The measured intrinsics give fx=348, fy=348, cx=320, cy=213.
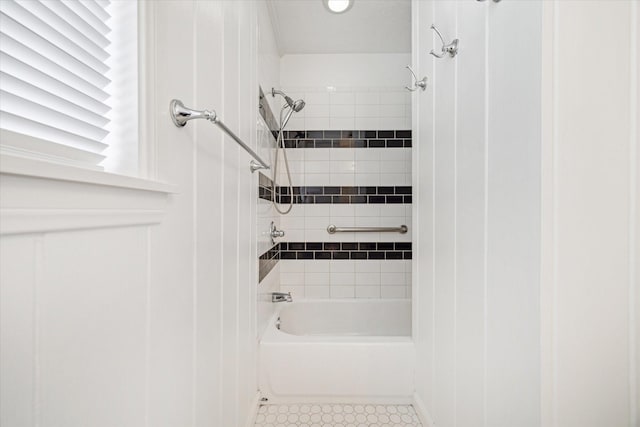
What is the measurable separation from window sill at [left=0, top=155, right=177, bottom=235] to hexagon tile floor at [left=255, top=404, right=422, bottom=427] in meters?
1.43

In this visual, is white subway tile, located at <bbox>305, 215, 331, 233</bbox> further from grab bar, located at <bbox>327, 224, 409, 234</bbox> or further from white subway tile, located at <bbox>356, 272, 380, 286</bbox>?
white subway tile, located at <bbox>356, 272, 380, 286</bbox>

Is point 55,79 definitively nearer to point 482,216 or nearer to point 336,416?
point 482,216

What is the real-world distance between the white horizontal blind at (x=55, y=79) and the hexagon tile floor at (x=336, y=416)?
5.07 feet

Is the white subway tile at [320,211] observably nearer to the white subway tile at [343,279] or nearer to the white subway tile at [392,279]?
the white subway tile at [343,279]

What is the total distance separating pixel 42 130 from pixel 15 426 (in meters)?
0.36

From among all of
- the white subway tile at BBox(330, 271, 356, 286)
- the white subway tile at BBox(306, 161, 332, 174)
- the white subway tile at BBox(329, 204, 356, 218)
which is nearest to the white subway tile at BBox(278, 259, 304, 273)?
the white subway tile at BBox(330, 271, 356, 286)

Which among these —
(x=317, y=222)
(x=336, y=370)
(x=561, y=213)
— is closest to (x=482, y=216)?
(x=561, y=213)

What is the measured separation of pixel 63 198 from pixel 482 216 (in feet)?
3.21

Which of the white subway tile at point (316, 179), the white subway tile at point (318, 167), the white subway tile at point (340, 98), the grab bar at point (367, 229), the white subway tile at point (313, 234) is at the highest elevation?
the white subway tile at point (340, 98)

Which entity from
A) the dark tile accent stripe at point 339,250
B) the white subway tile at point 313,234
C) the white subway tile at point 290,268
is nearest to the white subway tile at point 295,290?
the white subway tile at point 290,268

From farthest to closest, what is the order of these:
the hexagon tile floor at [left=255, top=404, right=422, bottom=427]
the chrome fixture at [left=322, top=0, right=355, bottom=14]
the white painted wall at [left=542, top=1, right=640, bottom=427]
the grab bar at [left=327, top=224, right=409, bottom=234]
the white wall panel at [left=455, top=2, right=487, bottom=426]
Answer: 1. the grab bar at [left=327, top=224, right=409, bottom=234]
2. the chrome fixture at [left=322, top=0, right=355, bottom=14]
3. the hexagon tile floor at [left=255, top=404, right=422, bottom=427]
4. the white wall panel at [left=455, top=2, right=487, bottom=426]
5. the white painted wall at [left=542, top=1, right=640, bottom=427]

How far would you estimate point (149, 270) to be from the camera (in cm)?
67

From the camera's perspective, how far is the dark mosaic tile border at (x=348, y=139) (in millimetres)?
2672

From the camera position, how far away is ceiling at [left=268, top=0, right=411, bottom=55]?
2125mm
